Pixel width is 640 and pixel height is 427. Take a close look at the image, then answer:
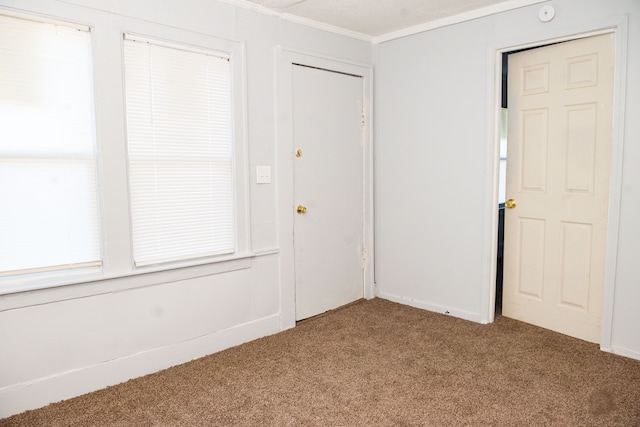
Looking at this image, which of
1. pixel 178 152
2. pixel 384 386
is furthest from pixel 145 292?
pixel 384 386

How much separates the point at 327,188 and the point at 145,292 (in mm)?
1717

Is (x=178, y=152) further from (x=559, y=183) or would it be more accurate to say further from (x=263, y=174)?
(x=559, y=183)

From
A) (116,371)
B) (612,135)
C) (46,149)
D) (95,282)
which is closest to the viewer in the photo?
(46,149)

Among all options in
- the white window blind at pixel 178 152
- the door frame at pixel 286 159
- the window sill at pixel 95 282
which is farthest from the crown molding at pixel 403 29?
the window sill at pixel 95 282

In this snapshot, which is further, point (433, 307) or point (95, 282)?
point (433, 307)

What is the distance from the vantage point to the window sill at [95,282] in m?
2.33

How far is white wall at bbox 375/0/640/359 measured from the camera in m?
2.85

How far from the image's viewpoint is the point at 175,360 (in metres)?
2.93

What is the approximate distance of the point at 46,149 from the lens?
2391 mm

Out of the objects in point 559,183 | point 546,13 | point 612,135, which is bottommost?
point 559,183

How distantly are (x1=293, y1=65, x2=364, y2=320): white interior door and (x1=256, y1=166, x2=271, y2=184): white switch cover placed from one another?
11.5 inches

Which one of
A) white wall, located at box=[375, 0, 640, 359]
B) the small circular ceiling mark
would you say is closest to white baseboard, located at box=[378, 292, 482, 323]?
white wall, located at box=[375, 0, 640, 359]

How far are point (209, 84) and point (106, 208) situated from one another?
1.06 metres

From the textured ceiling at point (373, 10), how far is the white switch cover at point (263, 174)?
1.16 meters
